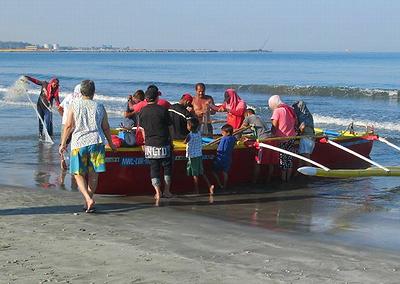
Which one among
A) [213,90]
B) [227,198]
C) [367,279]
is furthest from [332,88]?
[367,279]

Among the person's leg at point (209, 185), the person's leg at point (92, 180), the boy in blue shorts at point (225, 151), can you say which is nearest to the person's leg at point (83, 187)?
the person's leg at point (92, 180)

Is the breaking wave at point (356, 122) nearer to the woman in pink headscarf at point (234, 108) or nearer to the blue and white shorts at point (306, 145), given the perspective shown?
the blue and white shorts at point (306, 145)

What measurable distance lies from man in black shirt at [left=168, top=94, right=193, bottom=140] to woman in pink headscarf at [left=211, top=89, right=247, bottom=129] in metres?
0.84

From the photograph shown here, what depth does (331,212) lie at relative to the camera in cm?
877

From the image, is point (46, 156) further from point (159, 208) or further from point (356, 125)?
point (356, 125)

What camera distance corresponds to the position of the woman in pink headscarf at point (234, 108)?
10773mm

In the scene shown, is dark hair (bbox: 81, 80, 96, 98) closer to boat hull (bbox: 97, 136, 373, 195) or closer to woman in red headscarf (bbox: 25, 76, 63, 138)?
boat hull (bbox: 97, 136, 373, 195)

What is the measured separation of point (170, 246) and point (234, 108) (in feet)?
15.6

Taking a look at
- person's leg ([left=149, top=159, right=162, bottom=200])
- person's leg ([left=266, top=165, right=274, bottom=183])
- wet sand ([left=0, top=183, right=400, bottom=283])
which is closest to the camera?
wet sand ([left=0, top=183, right=400, bottom=283])

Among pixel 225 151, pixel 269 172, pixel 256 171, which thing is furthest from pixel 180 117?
pixel 269 172

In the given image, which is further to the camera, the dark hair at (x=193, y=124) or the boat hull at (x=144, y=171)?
the dark hair at (x=193, y=124)

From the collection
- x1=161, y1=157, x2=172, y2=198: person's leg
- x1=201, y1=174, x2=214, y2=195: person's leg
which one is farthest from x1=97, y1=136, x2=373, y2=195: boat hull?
x1=161, y1=157, x2=172, y2=198: person's leg

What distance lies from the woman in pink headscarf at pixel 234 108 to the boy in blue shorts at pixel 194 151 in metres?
1.47

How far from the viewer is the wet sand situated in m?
5.48
